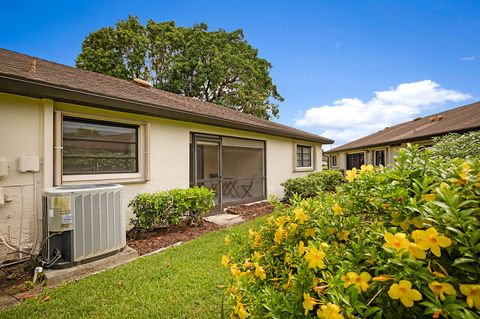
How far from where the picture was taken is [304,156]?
12.4m

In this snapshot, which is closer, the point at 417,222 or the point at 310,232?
the point at 417,222

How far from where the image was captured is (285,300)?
1.00 m

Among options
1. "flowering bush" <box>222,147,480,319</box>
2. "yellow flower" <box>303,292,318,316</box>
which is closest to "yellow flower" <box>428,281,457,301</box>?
"flowering bush" <box>222,147,480,319</box>

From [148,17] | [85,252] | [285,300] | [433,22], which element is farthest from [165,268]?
[148,17]

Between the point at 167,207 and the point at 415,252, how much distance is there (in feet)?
17.1

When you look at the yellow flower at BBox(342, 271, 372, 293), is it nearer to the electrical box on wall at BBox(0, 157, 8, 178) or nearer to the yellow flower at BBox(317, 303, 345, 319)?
the yellow flower at BBox(317, 303, 345, 319)

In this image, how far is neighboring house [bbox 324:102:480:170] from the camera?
12267 mm

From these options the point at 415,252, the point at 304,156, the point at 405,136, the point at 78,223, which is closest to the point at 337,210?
the point at 415,252

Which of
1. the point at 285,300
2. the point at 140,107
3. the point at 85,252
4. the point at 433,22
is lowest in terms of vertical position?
the point at 85,252

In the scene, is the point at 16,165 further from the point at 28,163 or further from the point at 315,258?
the point at 315,258

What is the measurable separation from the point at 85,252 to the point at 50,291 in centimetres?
65

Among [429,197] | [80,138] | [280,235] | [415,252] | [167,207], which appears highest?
[80,138]

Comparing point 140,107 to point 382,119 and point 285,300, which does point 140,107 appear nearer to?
point 285,300

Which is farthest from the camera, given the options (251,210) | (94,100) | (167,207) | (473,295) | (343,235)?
(251,210)
